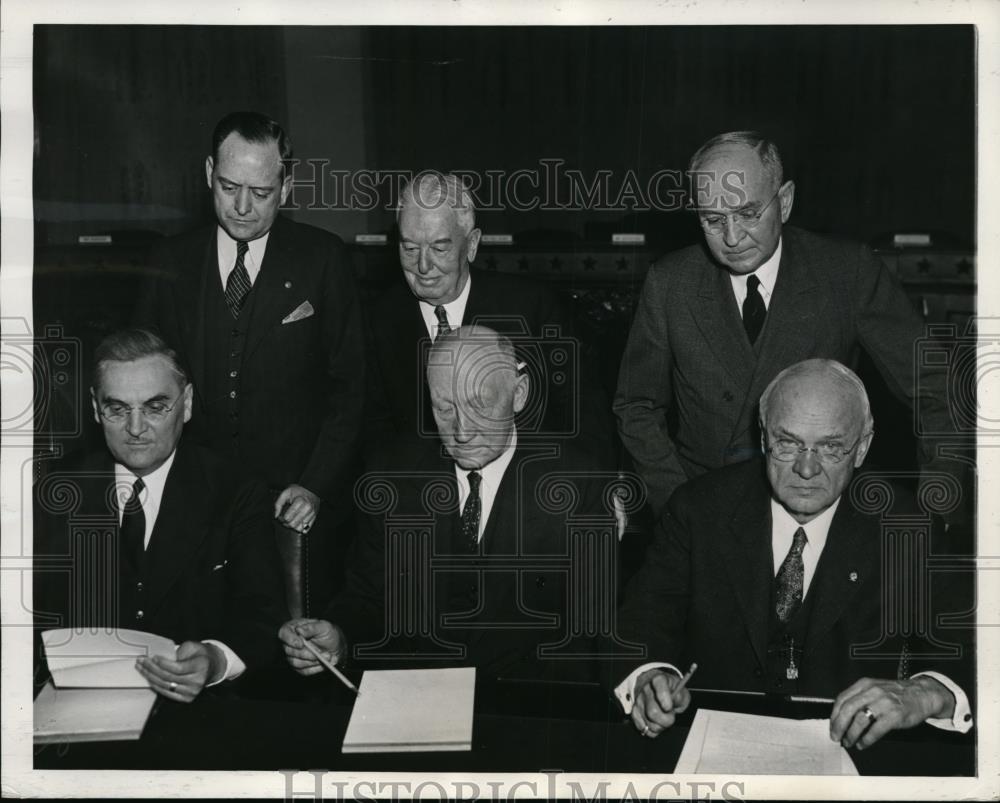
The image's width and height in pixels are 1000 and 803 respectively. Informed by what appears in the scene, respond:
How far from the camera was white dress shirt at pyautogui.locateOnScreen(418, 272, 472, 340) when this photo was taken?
3.07 metres

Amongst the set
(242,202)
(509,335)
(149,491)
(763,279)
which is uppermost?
(242,202)

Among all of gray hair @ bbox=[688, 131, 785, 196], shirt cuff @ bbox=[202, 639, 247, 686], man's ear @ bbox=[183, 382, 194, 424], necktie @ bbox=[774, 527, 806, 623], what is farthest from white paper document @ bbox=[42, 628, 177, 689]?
gray hair @ bbox=[688, 131, 785, 196]

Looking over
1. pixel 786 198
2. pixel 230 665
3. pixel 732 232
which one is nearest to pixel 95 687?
pixel 230 665

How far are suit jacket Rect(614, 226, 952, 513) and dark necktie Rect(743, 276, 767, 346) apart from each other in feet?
0.06

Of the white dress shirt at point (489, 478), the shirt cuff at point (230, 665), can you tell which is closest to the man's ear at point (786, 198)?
the white dress shirt at point (489, 478)

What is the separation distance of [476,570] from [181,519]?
33.3 inches

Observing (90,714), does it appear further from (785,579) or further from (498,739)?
(785,579)

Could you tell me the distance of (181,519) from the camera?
3025 millimetres

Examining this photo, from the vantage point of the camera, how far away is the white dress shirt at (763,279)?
119 inches

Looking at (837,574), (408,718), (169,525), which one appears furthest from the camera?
(169,525)

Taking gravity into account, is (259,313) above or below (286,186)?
below

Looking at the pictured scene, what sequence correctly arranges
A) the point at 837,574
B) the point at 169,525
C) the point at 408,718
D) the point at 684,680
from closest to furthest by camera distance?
the point at 684,680 → the point at 837,574 → the point at 408,718 → the point at 169,525

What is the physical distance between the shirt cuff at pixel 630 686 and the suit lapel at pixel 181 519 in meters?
1.23

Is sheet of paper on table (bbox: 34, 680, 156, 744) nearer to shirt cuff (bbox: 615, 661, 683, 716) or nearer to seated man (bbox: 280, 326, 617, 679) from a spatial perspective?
seated man (bbox: 280, 326, 617, 679)
